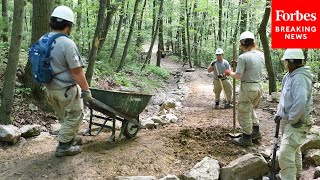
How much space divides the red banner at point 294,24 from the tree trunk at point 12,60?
5107mm

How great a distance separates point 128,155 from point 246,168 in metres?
1.89

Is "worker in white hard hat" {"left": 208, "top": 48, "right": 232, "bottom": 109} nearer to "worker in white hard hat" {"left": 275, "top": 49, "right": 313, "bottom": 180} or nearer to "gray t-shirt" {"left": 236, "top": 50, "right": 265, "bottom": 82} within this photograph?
"gray t-shirt" {"left": 236, "top": 50, "right": 265, "bottom": 82}

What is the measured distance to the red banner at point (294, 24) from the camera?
712 cm

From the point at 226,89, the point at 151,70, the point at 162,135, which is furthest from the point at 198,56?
the point at 162,135

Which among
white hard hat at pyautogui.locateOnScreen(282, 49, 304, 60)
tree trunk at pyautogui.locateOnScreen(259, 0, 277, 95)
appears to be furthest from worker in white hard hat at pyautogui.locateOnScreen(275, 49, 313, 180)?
tree trunk at pyautogui.locateOnScreen(259, 0, 277, 95)

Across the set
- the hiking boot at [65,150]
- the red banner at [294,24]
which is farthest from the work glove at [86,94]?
the red banner at [294,24]

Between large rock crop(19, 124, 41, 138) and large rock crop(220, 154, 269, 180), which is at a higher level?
large rock crop(19, 124, 41, 138)

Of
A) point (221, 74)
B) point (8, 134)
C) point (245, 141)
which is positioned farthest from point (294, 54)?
point (221, 74)

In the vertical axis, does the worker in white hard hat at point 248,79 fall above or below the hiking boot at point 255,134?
above

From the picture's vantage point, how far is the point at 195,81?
2072cm

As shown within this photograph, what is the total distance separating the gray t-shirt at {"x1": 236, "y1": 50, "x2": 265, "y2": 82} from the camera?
19.6ft

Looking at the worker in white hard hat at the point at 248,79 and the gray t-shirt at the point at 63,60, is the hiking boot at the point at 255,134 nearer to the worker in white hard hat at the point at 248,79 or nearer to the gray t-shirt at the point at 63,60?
the worker in white hard hat at the point at 248,79

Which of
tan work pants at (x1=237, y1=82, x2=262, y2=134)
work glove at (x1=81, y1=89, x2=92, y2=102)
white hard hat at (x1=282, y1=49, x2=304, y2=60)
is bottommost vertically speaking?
tan work pants at (x1=237, y1=82, x2=262, y2=134)

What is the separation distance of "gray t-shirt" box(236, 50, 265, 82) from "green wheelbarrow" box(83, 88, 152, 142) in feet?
6.05
